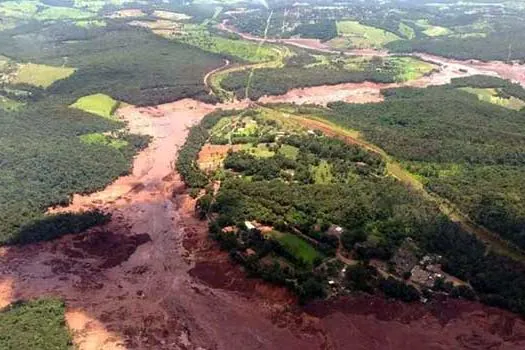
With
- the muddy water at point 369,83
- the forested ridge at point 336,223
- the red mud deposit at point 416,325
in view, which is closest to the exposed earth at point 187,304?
the red mud deposit at point 416,325

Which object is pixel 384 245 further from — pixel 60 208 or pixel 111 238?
pixel 60 208

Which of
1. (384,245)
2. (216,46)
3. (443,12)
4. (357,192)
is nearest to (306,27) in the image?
(216,46)

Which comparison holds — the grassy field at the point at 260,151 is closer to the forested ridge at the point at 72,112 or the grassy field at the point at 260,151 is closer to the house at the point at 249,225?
the forested ridge at the point at 72,112

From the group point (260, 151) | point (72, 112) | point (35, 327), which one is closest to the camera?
point (35, 327)

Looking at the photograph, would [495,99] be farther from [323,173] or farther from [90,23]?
[90,23]

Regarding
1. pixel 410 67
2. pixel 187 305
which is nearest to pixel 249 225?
pixel 187 305
